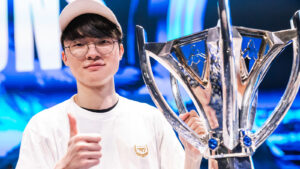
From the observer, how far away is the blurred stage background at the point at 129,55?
2305 millimetres

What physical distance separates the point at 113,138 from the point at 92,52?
0.29 m

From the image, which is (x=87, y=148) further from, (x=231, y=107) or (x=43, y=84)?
(x=43, y=84)

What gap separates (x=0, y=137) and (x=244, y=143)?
79.4 inches

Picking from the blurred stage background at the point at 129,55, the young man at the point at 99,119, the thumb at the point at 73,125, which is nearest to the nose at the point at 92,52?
the young man at the point at 99,119

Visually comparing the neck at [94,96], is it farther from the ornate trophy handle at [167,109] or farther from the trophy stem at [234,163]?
the trophy stem at [234,163]

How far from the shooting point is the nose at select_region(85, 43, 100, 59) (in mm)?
972

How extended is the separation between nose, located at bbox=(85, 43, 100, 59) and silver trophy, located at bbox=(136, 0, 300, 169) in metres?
0.27

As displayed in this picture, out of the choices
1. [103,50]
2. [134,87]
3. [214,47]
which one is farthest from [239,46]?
[134,87]

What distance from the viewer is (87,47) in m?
1.00

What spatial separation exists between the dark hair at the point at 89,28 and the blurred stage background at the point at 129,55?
122 centimetres

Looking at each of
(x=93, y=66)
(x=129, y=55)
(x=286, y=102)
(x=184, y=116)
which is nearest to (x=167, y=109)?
(x=184, y=116)

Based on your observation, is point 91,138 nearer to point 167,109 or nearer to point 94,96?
point 167,109

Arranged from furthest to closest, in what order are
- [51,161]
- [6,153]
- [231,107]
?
[6,153] → [51,161] → [231,107]

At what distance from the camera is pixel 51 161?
3.32 ft
